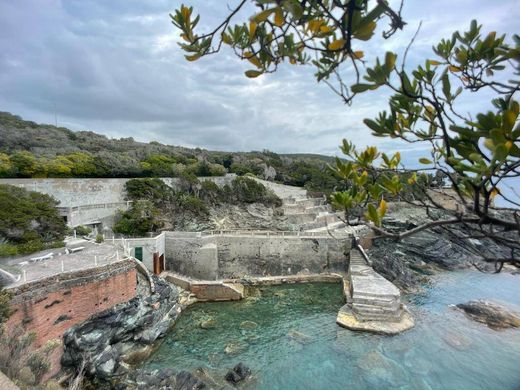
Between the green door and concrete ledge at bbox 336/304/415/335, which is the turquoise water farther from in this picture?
the green door

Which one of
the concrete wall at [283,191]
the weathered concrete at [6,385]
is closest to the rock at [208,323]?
the weathered concrete at [6,385]

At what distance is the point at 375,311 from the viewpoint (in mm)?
11398

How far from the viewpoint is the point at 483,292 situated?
1488cm

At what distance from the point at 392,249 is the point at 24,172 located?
75.2ft

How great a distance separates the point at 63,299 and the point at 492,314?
14926mm

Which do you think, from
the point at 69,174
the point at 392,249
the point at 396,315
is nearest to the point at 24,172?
the point at 69,174

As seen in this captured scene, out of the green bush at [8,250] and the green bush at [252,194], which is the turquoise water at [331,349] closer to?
the green bush at [8,250]

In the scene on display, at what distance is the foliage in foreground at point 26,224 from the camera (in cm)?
955

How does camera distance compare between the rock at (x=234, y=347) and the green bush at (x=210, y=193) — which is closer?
the rock at (x=234, y=347)

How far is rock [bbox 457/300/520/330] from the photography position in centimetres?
1140

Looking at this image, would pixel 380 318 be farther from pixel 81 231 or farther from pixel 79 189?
pixel 79 189

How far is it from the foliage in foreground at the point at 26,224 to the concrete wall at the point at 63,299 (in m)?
2.46

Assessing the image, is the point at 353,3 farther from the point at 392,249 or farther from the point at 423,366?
the point at 392,249

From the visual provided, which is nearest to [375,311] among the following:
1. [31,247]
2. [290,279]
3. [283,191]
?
[290,279]
